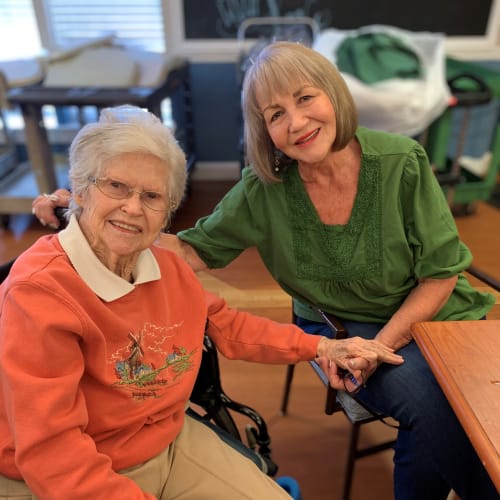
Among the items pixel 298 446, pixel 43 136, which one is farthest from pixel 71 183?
pixel 43 136

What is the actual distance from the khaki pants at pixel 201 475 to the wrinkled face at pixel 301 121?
735 millimetres

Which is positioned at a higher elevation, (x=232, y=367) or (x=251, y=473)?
(x=251, y=473)

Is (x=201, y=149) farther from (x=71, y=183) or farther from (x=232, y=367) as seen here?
(x=71, y=183)

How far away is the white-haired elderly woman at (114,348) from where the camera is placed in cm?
85

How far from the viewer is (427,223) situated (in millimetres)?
1292

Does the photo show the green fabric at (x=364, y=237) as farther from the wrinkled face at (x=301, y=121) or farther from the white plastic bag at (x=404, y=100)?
the white plastic bag at (x=404, y=100)

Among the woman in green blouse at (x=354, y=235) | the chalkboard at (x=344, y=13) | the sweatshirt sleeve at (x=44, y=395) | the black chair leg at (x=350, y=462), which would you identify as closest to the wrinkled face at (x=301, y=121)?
the woman in green blouse at (x=354, y=235)

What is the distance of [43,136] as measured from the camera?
9.52 feet

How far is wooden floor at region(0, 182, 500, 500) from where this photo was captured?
1.70m

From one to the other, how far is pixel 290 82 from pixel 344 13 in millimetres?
2716

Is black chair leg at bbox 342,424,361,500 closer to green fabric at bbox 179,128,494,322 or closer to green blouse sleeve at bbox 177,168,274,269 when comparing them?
green fabric at bbox 179,128,494,322

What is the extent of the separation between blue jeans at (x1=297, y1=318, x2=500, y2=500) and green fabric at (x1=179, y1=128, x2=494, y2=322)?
0.20m

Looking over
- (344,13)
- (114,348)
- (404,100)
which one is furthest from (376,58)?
(114,348)

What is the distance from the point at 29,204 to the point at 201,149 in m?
1.41
